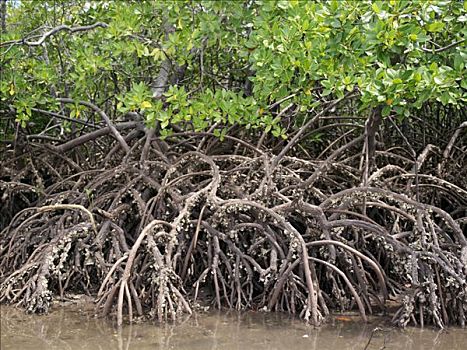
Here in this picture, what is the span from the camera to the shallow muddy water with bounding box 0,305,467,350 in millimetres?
3432

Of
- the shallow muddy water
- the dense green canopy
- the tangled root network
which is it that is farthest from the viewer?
the tangled root network

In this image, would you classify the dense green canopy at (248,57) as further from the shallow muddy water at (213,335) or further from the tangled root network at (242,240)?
the shallow muddy water at (213,335)

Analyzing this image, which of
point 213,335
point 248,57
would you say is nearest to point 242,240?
point 213,335

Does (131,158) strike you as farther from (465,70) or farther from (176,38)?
(465,70)

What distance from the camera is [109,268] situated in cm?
427

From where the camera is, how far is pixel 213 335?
3.60m

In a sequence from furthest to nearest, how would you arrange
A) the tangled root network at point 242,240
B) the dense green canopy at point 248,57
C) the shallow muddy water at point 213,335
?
1. the tangled root network at point 242,240
2. the dense green canopy at point 248,57
3. the shallow muddy water at point 213,335

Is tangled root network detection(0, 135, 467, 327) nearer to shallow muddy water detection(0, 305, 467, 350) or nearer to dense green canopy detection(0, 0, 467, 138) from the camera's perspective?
shallow muddy water detection(0, 305, 467, 350)

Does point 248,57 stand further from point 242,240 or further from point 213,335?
point 213,335

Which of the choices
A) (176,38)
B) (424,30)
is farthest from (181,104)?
(424,30)

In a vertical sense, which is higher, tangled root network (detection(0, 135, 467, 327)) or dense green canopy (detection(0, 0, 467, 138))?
dense green canopy (detection(0, 0, 467, 138))

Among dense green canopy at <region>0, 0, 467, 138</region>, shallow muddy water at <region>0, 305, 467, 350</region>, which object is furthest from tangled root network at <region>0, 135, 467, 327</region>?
dense green canopy at <region>0, 0, 467, 138</region>

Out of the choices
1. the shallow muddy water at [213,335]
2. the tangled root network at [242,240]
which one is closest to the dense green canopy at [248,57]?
the tangled root network at [242,240]

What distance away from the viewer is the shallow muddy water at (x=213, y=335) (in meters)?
3.43
